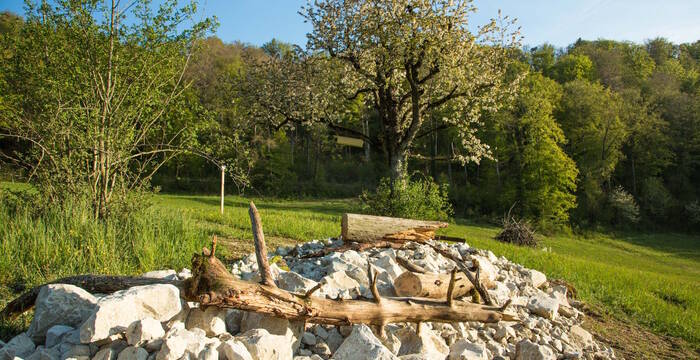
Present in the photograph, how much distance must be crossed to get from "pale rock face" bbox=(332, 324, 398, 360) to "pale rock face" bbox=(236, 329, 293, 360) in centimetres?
41

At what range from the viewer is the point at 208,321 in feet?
10.3

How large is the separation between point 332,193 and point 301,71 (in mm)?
22539

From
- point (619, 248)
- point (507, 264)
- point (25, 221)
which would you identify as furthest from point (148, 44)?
point (619, 248)

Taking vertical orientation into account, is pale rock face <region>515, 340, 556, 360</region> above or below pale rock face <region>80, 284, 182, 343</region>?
below

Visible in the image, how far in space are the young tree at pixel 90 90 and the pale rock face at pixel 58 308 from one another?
3.56m

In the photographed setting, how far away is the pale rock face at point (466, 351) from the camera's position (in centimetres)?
360

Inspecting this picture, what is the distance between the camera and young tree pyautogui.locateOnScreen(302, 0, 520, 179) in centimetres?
1334

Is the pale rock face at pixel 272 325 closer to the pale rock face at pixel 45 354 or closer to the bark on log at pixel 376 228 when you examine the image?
the pale rock face at pixel 45 354

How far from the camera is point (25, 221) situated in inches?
225

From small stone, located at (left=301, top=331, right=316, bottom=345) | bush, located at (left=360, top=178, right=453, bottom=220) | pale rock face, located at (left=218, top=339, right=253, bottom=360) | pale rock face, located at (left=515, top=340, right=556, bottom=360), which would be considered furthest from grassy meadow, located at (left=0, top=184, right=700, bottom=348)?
pale rock face, located at (left=515, top=340, right=556, bottom=360)

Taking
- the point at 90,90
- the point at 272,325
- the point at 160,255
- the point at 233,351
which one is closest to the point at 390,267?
the point at 272,325

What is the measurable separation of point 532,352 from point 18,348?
13.6 feet

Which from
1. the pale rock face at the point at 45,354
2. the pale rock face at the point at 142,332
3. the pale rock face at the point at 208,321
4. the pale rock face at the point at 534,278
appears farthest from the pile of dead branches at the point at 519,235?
the pale rock face at the point at 45,354

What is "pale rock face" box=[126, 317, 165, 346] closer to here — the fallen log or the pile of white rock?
the pile of white rock
